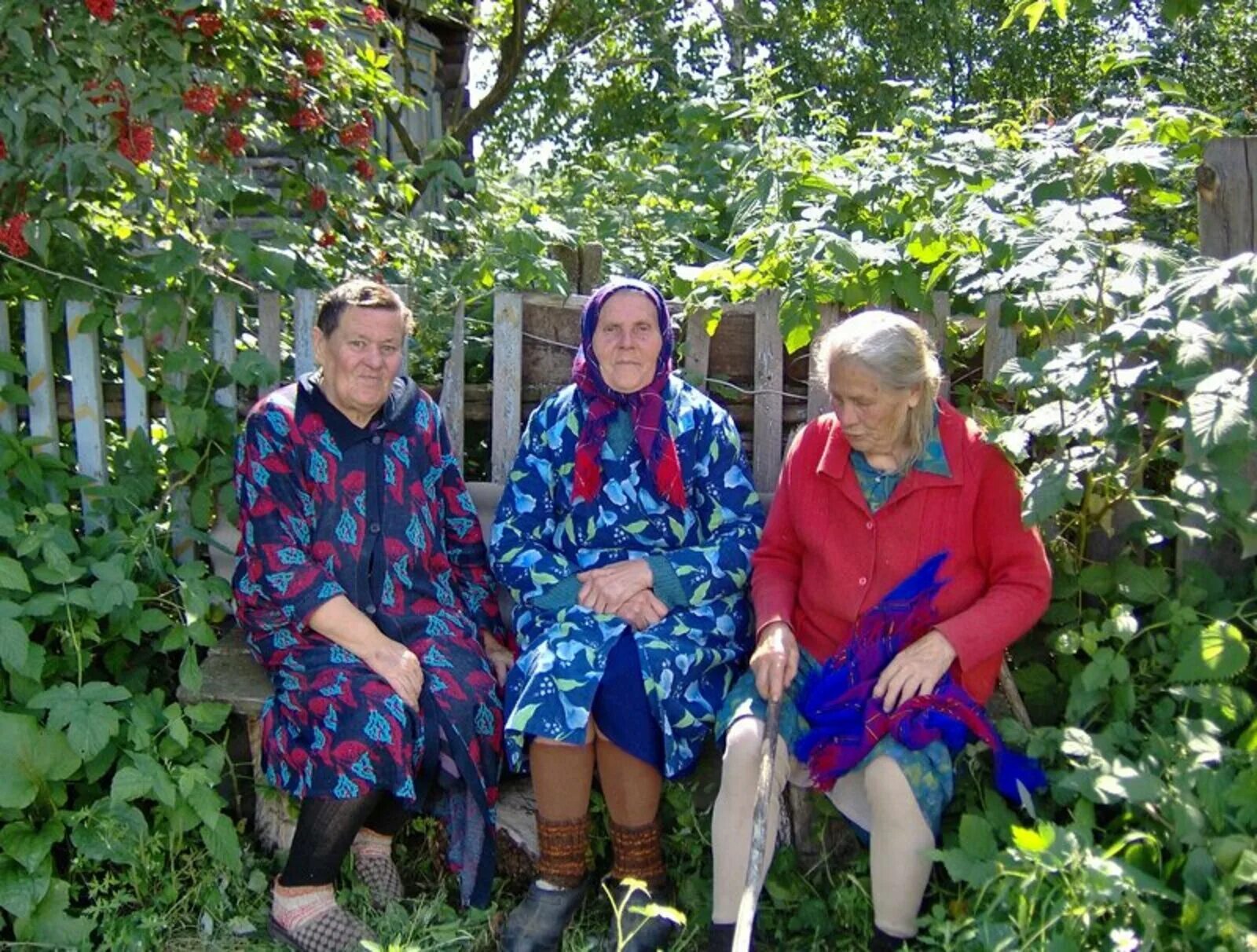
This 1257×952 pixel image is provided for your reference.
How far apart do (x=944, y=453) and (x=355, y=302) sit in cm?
140

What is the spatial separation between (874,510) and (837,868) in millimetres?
810

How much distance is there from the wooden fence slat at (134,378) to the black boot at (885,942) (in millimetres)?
2348

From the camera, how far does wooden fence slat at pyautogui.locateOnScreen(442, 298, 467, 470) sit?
358 centimetres

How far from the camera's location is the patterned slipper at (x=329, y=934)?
2.81 m

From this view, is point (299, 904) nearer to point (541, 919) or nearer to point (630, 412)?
point (541, 919)

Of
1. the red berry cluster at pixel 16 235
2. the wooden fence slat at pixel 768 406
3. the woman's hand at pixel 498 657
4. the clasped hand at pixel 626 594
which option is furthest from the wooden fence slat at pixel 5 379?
the wooden fence slat at pixel 768 406

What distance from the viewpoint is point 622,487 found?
313 cm

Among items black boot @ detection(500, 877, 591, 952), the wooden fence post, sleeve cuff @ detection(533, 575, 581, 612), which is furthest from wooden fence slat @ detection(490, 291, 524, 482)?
the wooden fence post

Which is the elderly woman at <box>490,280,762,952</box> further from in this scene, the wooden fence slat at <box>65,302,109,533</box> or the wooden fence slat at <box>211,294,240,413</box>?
the wooden fence slat at <box>65,302,109,533</box>

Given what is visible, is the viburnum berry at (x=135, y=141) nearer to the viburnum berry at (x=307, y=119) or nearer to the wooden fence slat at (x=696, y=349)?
the viburnum berry at (x=307, y=119)

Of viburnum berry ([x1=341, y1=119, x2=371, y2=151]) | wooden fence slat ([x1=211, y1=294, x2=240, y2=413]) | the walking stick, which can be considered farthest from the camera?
viburnum berry ([x1=341, y1=119, x2=371, y2=151])

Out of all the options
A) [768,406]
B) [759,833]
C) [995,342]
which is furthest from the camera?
[768,406]

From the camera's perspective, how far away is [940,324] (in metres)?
3.36

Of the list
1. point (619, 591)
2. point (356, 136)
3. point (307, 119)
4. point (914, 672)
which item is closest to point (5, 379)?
point (307, 119)
